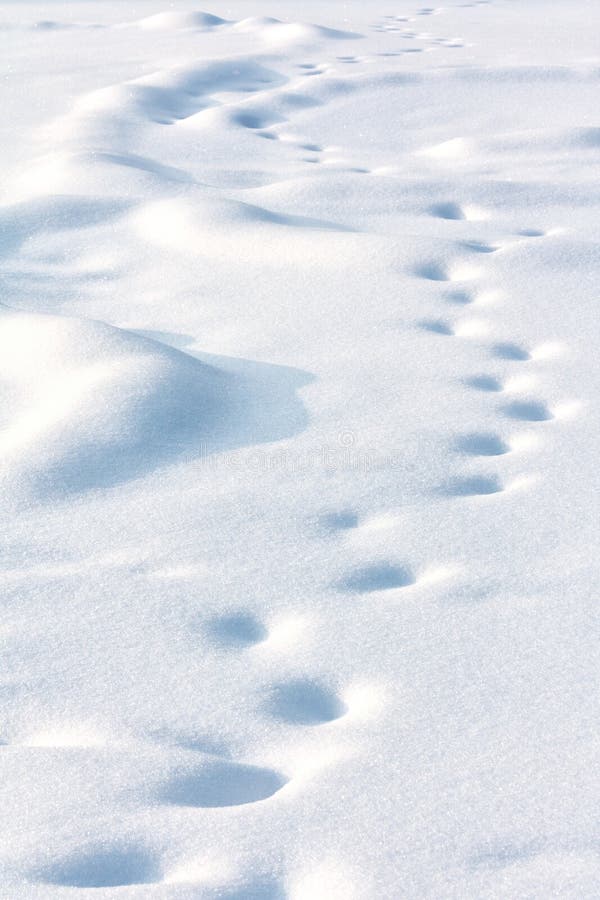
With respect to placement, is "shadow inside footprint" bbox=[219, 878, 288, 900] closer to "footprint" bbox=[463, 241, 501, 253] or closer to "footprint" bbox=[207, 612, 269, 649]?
"footprint" bbox=[207, 612, 269, 649]

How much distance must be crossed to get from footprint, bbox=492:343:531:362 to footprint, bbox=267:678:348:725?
2.84 ft

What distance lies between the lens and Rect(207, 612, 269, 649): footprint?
1.14 meters

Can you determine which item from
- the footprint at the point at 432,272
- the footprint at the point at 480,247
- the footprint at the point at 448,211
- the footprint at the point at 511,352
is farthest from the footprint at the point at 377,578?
the footprint at the point at 448,211

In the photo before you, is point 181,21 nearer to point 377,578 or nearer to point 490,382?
point 490,382

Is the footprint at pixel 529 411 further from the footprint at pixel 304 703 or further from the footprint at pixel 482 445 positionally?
the footprint at pixel 304 703

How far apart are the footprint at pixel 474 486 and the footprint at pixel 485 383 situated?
0.89 ft

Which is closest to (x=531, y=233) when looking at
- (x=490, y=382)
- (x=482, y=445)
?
(x=490, y=382)

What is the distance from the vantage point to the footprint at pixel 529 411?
1.61 meters

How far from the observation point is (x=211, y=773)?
3.16 ft

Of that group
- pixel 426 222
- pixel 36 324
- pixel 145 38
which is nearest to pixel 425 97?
pixel 426 222

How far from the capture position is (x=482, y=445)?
1.53 meters

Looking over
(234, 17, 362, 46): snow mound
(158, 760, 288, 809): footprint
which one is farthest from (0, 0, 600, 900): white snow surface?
(234, 17, 362, 46): snow mound

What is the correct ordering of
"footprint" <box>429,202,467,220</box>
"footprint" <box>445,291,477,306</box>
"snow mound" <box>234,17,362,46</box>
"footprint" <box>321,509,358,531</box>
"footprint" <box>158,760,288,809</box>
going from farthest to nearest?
"snow mound" <box>234,17,362,46</box> → "footprint" <box>429,202,467,220</box> → "footprint" <box>445,291,477,306</box> → "footprint" <box>321,509,358,531</box> → "footprint" <box>158,760,288,809</box>

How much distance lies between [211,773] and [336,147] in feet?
8.25
